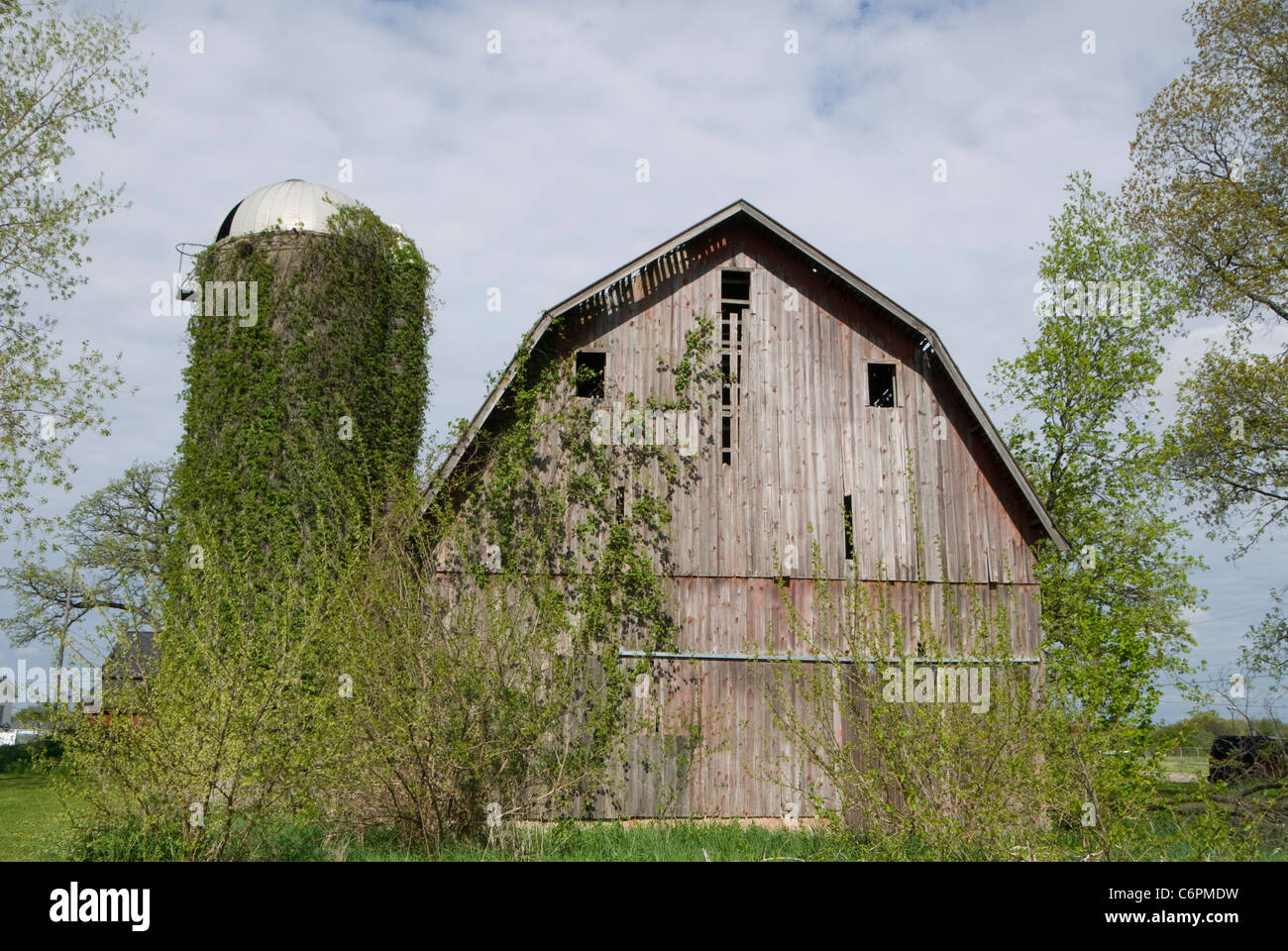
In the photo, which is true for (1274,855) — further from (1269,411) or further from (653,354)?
(1269,411)

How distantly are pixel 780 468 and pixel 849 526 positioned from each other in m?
1.33

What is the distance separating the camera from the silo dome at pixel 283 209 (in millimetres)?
16691

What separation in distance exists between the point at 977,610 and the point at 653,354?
669 centimetres

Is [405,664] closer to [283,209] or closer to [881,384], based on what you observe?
[881,384]

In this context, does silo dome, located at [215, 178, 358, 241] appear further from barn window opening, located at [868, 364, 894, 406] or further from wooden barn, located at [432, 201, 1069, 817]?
barn window opening, located at [868, 364, 894, 406]

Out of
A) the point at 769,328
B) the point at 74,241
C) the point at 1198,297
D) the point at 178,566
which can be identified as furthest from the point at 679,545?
the point at 1198,297

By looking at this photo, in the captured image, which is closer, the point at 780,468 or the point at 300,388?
the point at 780,468

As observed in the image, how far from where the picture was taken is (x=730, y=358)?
14.2 metres

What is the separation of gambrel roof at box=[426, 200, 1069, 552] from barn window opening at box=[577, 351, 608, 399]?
0.87 metres

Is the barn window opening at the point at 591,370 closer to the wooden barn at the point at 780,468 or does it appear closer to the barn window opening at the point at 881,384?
the wooden barn at the point at 780,468

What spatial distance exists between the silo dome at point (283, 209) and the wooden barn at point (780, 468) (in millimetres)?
6129

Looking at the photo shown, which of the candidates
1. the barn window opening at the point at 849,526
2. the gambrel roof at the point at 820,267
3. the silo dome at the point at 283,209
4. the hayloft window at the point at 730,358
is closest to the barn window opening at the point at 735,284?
the hayloft window at the point at 730,358

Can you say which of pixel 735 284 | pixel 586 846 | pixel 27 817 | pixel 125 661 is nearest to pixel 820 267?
pixel 735 284

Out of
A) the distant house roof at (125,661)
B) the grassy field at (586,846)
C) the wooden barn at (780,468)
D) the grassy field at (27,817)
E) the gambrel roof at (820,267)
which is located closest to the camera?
the distant house roof at (125,661)
